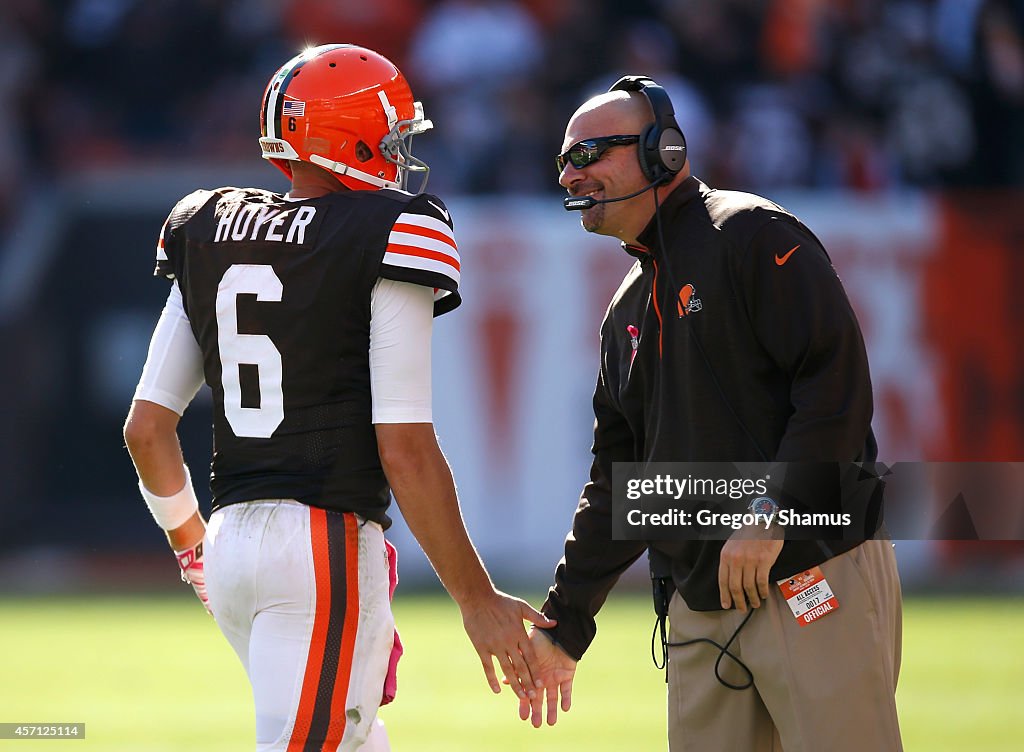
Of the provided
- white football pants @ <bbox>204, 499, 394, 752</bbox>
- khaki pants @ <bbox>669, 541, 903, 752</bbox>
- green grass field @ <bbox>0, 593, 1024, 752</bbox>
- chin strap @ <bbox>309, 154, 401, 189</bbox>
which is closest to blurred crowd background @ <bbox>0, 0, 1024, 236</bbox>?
green grass field @ <bbox>0, 593, 1024, 752</bbox>

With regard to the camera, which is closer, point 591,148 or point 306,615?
point 306,615

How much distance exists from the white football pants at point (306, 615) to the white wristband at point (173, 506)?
1.29 feet

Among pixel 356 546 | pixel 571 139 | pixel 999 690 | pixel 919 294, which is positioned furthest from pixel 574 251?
pixel 356 546

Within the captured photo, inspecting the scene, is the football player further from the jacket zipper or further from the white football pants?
the jacket zipper

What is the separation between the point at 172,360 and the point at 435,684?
4.29m

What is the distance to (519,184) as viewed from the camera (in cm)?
1145

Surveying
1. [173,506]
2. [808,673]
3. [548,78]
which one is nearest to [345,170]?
[173,506]

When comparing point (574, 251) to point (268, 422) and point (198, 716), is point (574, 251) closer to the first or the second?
point (198, 716)

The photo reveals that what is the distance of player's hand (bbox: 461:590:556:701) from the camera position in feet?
11.0

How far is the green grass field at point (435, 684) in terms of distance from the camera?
240 inches

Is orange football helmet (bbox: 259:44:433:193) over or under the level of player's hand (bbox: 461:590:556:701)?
over

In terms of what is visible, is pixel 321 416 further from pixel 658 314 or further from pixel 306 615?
pixel 658 314

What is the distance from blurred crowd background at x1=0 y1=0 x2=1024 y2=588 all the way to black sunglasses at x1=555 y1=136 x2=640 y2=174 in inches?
226

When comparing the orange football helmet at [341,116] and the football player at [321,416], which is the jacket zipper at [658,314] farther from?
the orange football helmet at [341,116]
